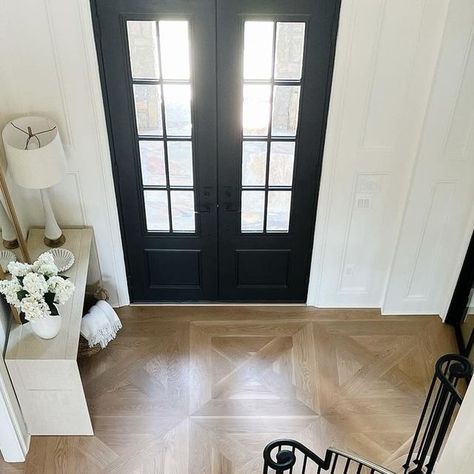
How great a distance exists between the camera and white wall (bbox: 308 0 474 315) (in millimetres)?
3391

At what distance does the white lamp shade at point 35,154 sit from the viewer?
339 centimetres

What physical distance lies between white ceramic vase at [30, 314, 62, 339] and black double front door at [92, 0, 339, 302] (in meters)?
1.01

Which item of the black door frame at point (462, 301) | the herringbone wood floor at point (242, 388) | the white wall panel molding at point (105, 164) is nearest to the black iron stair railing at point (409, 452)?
the herringbone wood floor at point (242, 388)

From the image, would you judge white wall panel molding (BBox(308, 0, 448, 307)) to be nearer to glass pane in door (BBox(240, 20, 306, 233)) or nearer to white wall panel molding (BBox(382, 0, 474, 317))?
white wall panel molding (BBox(382, 0, 474, 317))

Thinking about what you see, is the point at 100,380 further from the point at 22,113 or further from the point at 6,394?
the point at 22,113

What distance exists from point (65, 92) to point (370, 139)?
6.04 feet

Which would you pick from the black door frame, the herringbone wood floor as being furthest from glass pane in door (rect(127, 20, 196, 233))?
the black door frame

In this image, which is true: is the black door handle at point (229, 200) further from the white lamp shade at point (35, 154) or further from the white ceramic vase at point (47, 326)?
the white ceramic vase at point (47, 326)

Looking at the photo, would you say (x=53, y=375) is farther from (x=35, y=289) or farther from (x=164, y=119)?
(x=164, y=119)

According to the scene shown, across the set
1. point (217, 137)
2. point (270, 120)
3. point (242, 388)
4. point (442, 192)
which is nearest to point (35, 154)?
point (217, 137)

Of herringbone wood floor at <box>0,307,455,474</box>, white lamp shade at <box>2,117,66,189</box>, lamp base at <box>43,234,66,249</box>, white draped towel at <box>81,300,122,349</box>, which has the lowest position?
herringbone wood floor at <box>0,307,455,474</box>

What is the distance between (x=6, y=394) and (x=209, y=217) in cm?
167

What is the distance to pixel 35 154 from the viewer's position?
3383mm

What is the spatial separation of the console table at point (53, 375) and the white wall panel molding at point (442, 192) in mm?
2202
